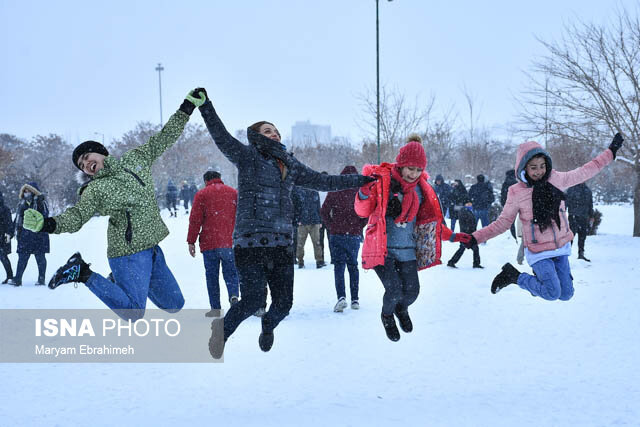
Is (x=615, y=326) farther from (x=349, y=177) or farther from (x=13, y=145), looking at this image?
(x=13, y=145)

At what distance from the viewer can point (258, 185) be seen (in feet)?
13.0

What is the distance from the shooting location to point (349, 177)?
4.34m

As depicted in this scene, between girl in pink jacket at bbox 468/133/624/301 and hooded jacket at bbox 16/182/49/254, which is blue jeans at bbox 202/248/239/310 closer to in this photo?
girl in pink jacket at bbox 468/133/624/301

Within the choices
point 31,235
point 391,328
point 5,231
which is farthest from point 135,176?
point 5,231

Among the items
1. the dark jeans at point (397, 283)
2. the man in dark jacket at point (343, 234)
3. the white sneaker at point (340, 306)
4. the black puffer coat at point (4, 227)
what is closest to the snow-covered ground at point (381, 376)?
the white sneaker at point (340, 306)

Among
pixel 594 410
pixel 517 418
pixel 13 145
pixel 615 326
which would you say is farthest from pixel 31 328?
pixel 13 145

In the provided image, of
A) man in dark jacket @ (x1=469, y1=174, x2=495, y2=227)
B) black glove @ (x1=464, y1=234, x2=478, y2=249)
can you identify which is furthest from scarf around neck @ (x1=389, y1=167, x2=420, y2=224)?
man in dark jacket @ (x1=469, y1=174, x2=495, y2=227)

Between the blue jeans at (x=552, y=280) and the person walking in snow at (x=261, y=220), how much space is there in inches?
94.4

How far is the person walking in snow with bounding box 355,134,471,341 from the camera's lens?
14.6 ft

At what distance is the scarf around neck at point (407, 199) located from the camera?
4551 mm

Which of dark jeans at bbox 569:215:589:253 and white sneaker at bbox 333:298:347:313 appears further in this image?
dark jeans at bbox 569:215:589:253

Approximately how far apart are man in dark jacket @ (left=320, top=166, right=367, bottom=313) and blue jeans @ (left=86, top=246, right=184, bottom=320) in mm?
4375

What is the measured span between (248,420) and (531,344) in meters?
4.33

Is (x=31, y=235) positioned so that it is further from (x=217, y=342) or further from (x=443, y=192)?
(x=443, y=192)
